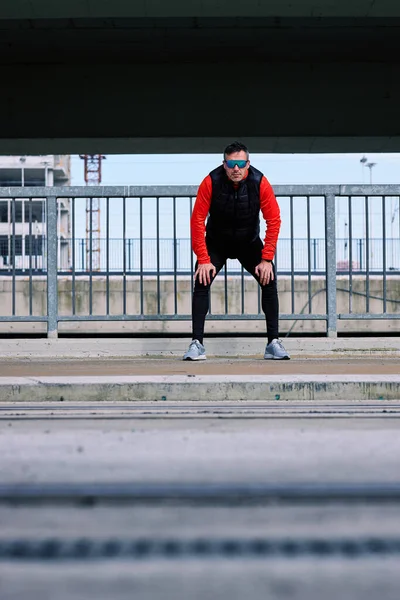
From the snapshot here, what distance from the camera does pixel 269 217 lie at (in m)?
5.77

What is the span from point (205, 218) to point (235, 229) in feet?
0.83

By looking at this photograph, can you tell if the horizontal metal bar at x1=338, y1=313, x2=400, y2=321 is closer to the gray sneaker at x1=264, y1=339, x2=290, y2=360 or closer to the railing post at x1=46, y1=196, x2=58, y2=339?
the gray sneaker at x1=264, y1=339, x2=290, y2=360

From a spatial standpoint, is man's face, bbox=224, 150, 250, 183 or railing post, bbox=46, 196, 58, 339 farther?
railing post, bbox=46, 196, 58, 339

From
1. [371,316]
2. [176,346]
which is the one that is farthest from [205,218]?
[371,316]

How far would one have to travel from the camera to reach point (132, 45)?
30.6 ft

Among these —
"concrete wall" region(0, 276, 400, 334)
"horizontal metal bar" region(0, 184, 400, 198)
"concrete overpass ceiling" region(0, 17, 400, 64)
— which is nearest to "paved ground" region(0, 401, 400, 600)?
"concrete wall" region(0, 276, 400, 334)

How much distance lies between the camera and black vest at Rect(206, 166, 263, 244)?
568cm

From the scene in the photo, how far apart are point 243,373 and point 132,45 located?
19.6 ft

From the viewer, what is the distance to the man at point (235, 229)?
5.68 metres

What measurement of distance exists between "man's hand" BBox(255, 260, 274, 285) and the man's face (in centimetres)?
63

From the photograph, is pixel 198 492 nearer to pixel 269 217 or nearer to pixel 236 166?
pixel 236 166

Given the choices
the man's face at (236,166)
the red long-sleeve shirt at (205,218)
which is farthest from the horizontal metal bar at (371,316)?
the man's face at (236,166)

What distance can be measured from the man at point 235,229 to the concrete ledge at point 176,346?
→ 4.69ft

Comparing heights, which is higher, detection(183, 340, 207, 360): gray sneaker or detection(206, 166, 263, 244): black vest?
detection(206, 166, 263, 244): black vest
